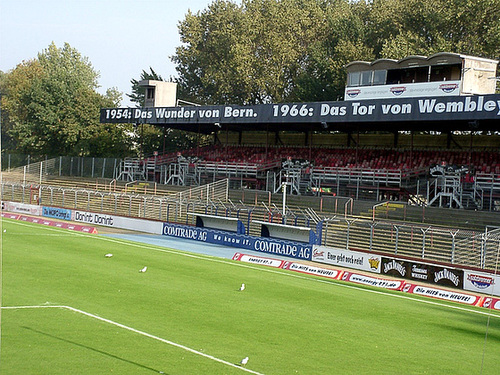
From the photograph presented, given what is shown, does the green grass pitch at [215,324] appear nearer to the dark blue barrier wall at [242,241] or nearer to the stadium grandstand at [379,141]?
the dark blue barrier wall at [242,241]

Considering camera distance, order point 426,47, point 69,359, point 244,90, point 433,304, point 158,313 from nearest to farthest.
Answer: point 69,359, point 158,313, point 433,304, point 426,47, point 244,90

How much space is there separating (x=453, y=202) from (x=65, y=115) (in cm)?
4525

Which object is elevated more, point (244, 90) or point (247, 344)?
point (244, 90)

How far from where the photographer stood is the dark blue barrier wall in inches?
1265

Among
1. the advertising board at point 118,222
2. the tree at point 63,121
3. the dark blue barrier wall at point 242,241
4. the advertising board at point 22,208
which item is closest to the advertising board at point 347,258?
the dark blue barrier wall at point 242,241

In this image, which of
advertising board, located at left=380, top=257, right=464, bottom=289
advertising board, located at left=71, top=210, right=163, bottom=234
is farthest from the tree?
advertising board, located at left=380, top=257, right=464, bottom=289

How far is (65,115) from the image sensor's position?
225 ft

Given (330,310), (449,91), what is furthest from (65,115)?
(330,310)

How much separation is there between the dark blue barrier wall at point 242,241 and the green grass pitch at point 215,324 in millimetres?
6410

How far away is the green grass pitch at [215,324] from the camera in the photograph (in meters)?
12.1

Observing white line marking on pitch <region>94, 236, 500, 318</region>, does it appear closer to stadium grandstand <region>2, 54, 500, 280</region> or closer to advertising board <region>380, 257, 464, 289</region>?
advertising board <region>380, 257, 464, 289</region>

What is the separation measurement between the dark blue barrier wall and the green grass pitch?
6.41 metres

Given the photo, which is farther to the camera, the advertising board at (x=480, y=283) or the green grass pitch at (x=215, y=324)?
the advertising board at (x=480, y=283)

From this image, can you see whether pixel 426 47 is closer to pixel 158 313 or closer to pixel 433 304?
pixel 433 304
